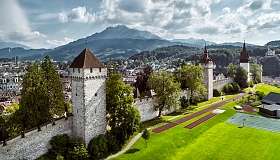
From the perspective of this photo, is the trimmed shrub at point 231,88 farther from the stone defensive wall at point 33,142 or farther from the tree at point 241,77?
the stone defensive wall at point 33,142

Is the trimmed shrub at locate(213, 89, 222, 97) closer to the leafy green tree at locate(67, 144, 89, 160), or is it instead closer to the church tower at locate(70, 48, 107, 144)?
the church tower at locate(70, 48, 107, 144)

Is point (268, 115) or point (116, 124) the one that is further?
point (268, 115)

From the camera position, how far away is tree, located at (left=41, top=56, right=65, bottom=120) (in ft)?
133

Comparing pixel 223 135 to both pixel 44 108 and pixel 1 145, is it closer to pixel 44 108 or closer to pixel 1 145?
pixel 44 108

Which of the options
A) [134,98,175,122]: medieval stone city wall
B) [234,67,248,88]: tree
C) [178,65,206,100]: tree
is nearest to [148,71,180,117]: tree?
[134,98,175,122]: medieval stone city wall

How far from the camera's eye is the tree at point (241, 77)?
86.5 meters

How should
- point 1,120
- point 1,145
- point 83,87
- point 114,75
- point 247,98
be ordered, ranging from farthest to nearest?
point 247,98, point 114,75, point 1,120, point 83,87, point 1,145

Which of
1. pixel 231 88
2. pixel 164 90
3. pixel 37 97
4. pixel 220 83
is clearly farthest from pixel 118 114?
pixel 231 88

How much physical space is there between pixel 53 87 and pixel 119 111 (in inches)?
370

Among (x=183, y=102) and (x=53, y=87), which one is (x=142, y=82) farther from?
(x=53, y=87)

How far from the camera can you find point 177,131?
46094 mm

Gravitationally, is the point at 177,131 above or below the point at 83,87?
below

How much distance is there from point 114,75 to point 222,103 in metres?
34.1

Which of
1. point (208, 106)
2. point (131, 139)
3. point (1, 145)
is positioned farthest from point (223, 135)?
point (1, 145)
